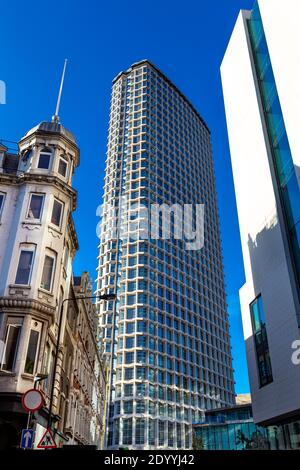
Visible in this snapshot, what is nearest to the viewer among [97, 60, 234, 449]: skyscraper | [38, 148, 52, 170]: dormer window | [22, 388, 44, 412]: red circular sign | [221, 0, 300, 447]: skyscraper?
[22, 388, 44, 412]: red circular sign

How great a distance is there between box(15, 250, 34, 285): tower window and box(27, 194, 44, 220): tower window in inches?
102

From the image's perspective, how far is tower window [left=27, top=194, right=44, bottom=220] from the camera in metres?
26.3

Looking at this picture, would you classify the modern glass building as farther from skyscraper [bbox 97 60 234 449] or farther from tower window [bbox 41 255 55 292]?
tower window [bbox 41 255 55 292]

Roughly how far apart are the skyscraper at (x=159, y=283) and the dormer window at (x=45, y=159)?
52.4 meters

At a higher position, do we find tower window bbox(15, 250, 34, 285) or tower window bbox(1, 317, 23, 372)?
tower window bbox(15, 250, 34, 285)

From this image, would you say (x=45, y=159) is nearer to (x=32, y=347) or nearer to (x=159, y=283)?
(x=32, y=347)

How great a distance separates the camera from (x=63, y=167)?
29312mm

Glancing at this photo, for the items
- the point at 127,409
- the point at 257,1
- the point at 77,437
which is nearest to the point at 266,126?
the point at 257,1

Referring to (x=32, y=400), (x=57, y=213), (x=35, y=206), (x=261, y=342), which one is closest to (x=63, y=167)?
(x=57, y=213)

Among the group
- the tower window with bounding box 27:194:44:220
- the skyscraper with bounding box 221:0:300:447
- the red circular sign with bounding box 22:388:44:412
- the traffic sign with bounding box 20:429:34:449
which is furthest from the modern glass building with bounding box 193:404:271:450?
the red circular sign with bounding box 22:388:44:412

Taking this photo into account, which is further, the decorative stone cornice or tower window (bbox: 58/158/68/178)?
tower window (bbox: 58/158/68/178)

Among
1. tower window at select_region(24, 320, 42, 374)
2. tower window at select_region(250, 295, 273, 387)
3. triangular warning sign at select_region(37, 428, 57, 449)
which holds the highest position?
tower window at select_region(250, 295, 273, 387)

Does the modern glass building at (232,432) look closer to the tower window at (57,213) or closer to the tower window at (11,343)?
the tower window at (57,213)

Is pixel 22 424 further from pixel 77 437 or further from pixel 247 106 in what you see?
pixel 247 106
